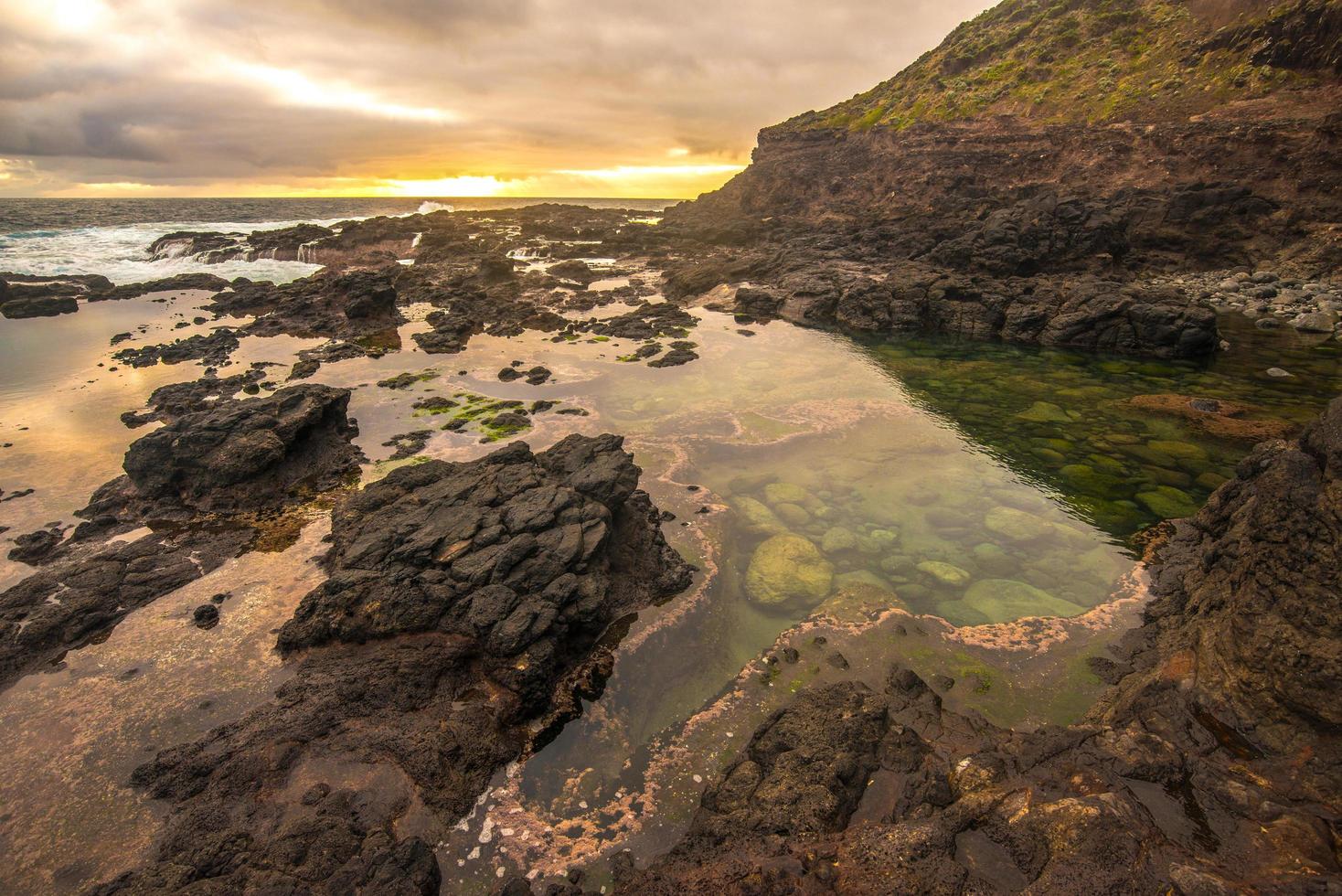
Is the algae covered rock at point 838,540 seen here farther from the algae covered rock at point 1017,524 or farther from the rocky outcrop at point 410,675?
the rocky outcrop at point 410,675

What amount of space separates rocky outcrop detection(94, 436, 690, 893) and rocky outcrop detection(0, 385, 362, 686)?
3.88 meters

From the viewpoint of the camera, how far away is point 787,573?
48.7ft

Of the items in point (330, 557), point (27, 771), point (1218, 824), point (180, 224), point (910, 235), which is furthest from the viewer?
point (180, 224)

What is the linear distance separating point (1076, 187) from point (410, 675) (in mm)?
71733

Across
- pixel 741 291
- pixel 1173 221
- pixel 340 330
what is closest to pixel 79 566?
pixel 340 330

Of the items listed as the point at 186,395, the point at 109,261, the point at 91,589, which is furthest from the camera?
the point at 109,261

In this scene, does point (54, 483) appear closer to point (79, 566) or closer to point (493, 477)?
point (79, 566)

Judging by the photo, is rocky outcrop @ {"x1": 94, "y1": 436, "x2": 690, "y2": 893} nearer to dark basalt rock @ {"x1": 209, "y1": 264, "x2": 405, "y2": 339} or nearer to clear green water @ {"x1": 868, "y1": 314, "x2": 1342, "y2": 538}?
clear green water @ {"x1": 868, "y1": 314, "x2": 1342, "y2": 538}

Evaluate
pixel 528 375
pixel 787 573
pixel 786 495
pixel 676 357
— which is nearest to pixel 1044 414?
pixel 786 495

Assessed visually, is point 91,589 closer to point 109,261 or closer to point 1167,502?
point 1167,502

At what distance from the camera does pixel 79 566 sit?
44.3ft

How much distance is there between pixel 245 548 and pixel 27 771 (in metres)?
6.69

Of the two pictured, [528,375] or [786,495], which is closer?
[786,495]

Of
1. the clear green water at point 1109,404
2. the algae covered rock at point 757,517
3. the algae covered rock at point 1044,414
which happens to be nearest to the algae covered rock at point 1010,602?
the clear green water at point 1109,404
